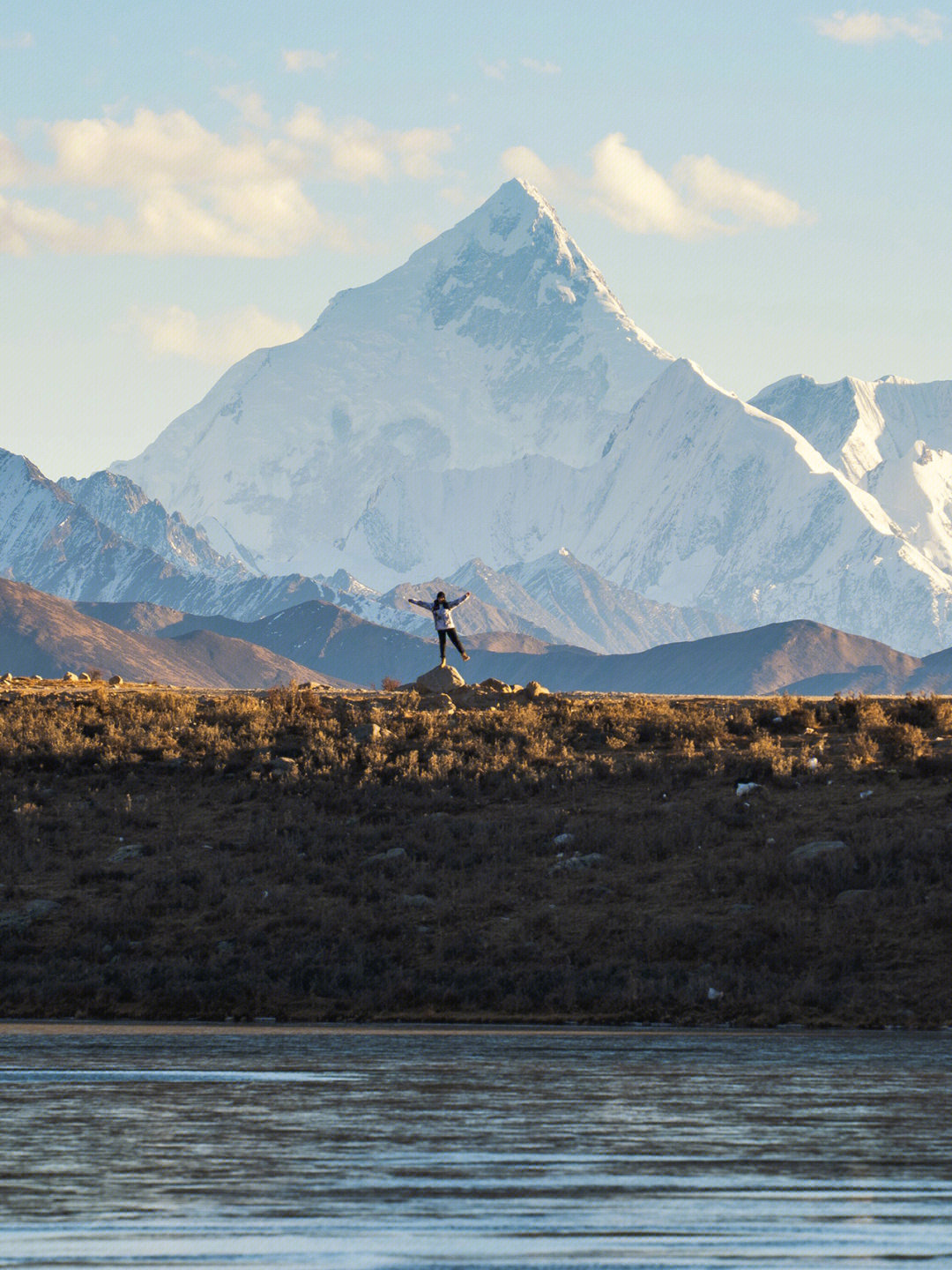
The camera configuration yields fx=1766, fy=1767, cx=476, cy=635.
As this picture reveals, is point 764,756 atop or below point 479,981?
atop

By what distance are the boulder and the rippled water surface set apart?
89.0 ft

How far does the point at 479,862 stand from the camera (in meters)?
28.3

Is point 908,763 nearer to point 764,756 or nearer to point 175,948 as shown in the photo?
point 764,756

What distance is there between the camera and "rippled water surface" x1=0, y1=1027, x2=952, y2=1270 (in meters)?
7.66

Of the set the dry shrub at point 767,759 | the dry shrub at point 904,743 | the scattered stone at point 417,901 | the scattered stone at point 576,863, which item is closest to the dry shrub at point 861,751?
the dry shrub at point 904,743

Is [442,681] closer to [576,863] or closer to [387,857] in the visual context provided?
[387,857]

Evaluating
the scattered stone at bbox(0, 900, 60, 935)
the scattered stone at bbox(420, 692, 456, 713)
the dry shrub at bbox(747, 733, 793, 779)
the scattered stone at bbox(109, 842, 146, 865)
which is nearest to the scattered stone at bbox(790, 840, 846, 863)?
the dry shrub at bbox(747, 733, 793, 779)

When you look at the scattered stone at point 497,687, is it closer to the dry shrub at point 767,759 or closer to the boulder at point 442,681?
the boulder at point 442,681

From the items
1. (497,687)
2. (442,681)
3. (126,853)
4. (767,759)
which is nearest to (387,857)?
(126,853)

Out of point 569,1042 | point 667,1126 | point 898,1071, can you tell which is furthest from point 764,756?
point 667,1126

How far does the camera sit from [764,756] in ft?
111

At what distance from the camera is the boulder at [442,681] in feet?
144

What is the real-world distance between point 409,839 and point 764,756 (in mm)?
8108

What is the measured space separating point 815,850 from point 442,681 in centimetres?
1870
